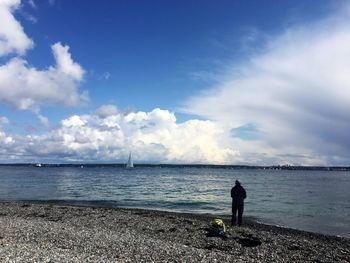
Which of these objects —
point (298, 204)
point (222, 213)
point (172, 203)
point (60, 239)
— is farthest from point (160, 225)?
point (298, 204)

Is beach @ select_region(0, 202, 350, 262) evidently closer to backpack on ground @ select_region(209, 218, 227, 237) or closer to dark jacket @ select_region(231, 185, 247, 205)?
backpack on ground @ select_region(209, 218, 227, 237)

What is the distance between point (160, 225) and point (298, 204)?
3017 centimetres

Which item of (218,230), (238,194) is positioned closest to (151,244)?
(218,230)

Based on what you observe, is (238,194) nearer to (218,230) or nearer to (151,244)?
(218,230)

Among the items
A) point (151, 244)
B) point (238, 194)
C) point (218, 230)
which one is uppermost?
point (238, 194)

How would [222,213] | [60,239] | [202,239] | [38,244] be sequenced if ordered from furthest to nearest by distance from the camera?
[222,213] → [202,239] → [60,239] → [38,244]

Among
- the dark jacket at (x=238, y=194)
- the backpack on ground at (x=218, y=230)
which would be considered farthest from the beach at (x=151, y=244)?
the dark jacket at (x=238, y=194)

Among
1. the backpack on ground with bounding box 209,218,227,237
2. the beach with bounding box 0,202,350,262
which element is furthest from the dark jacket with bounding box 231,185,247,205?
the backpack on ground with bounding box 209,218,227,237

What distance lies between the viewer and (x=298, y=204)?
177 ft

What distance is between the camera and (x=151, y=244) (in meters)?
21.3

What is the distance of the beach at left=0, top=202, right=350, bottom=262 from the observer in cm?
1800

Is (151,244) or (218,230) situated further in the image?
(218,230)

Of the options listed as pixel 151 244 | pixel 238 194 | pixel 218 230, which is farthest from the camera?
pixel 238 194

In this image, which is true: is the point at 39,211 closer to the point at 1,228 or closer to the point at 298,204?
the point at 1,228
